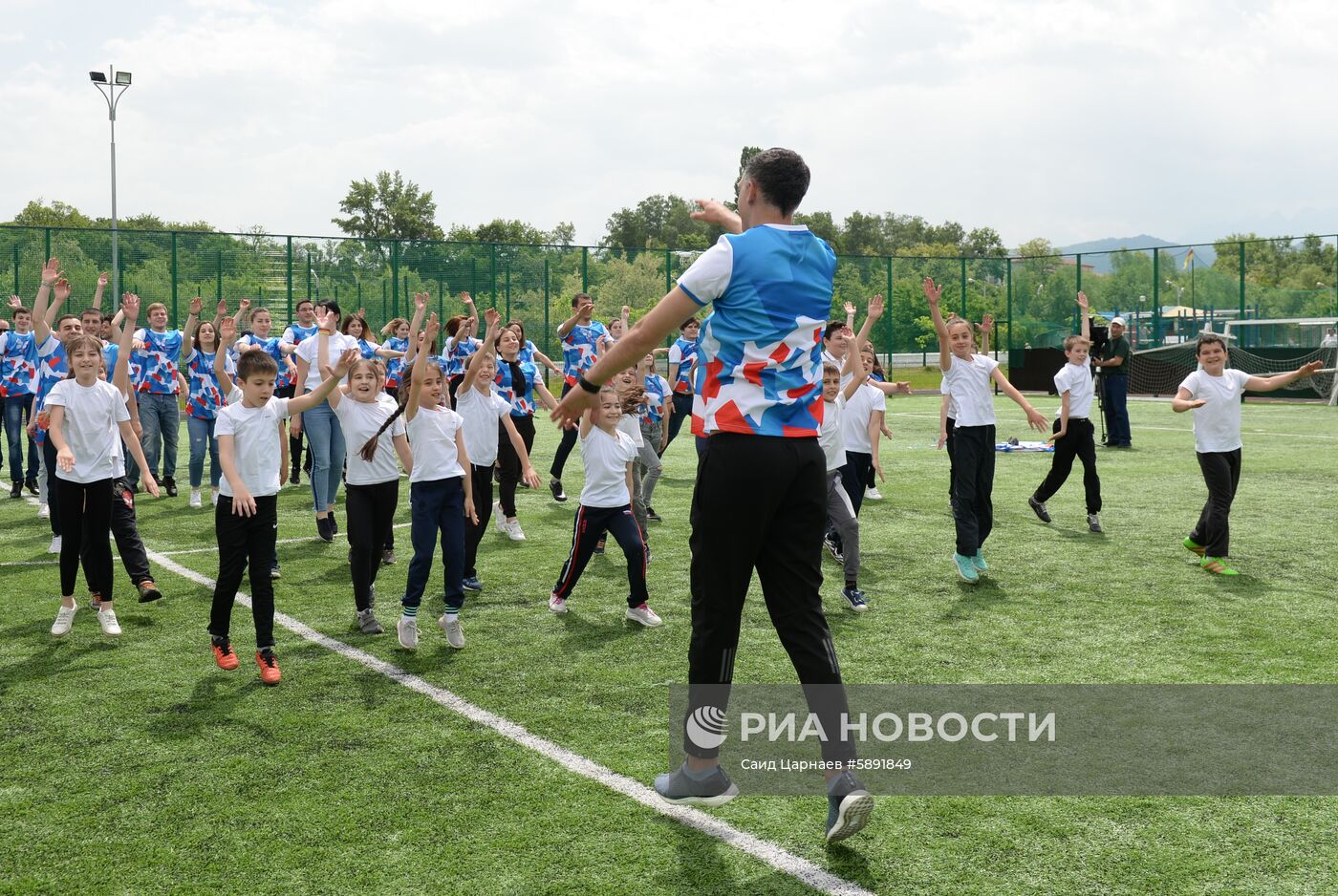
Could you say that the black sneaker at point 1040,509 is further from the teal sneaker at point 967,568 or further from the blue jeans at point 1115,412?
the blue jeans at point 1115,412

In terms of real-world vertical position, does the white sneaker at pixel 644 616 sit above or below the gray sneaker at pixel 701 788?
below

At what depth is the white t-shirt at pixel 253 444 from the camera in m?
6.29

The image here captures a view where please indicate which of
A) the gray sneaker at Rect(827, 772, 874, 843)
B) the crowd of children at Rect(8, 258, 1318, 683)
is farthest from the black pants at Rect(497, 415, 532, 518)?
the gray sneaker at Rect(827, 772, 874, 843)

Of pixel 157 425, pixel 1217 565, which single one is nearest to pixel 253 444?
pixel 1217 565

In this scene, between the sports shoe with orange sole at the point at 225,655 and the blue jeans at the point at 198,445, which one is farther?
the blue jeans at the point at 198,445

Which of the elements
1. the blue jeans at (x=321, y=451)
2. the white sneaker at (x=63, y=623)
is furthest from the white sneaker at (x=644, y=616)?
the blue jeans at (x=321, y=451)

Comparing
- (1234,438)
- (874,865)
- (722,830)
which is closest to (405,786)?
(722,830)

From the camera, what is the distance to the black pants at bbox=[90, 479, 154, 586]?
8016 mm

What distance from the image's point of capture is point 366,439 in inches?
280

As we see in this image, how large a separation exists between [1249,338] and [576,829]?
40.4 m

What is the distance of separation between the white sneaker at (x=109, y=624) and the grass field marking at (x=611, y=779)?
1067mm

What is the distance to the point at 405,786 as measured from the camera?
15.2ft

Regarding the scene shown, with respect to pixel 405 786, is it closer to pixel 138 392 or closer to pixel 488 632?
pixel 488 632

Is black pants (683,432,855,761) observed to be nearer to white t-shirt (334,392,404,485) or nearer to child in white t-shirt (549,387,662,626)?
child in white t-shirt (549,387,662,626)
